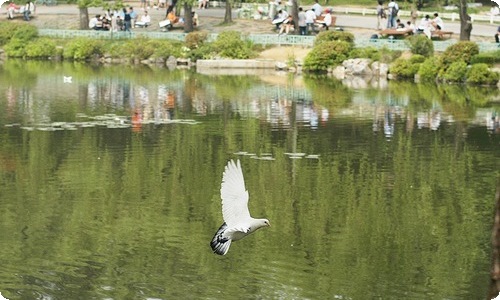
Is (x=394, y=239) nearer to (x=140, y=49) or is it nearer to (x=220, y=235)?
(x=220, y=235)

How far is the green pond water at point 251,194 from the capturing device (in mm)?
14836

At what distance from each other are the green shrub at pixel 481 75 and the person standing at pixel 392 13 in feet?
19.9

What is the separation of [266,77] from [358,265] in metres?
24.6

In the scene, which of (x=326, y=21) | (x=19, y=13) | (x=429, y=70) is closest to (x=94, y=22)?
(x=19, y=13)

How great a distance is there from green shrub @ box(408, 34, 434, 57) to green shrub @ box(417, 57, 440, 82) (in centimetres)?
65

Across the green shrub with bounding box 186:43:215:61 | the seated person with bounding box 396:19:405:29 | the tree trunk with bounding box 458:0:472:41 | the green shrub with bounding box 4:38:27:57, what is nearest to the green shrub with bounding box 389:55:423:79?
the tree trunk with bounding box 458:0:472:41

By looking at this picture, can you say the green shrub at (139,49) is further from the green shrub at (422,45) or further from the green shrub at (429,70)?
the green shrub at (429,70)

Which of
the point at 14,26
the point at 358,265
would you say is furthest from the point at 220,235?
the point at 14,26

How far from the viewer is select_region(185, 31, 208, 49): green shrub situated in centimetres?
4459

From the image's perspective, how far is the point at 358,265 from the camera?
15.4 m

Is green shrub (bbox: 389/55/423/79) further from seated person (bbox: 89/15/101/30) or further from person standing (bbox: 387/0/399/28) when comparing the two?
seated person (bbox: 89/15/101/30)

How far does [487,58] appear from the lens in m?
37.1

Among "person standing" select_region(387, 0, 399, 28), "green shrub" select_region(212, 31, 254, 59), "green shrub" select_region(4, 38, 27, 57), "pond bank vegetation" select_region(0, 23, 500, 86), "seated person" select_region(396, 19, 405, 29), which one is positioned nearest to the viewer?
"pond bank vegetation" select_region(0, 23, 500, 86)

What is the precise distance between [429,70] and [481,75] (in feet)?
7.26
